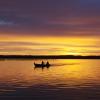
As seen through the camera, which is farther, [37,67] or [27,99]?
[37,67]

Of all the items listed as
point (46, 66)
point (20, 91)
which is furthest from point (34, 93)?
point (46, 66)

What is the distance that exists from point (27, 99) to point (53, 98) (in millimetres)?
2377

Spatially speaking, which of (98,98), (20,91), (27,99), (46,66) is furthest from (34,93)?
(46,66)

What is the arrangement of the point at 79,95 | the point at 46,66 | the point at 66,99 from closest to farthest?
the point at 66,99
the point at 79,95
the point at 46,66

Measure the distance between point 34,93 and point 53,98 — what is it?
4244 millimetres

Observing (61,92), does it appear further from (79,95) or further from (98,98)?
(98,98)

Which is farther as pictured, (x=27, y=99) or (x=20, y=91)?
(x=20, y=91)

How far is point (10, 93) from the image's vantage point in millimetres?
36125

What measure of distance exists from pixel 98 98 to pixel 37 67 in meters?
67.4

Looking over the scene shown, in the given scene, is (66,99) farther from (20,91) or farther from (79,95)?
(20,91)

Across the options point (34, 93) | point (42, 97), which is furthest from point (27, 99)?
point (34, 93)

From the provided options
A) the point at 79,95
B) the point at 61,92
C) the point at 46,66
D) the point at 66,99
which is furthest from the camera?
the point at 46,66

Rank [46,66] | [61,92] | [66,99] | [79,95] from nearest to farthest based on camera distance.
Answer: [66,99]
[79,95]
[61,92]
[46,66]

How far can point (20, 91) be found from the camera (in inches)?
1492
